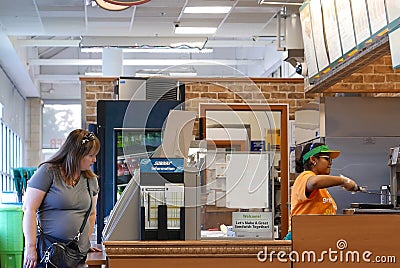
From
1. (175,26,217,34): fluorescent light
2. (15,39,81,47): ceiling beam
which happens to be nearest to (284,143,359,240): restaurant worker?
(175,26,217,34): fluorescent light

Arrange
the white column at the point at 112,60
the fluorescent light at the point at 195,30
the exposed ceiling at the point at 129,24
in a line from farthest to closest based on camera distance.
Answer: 1. the white column at the point at 112,60
2. the fluorescent light at the point at 195,30
3. the exposed ceiling at the point at 129,24

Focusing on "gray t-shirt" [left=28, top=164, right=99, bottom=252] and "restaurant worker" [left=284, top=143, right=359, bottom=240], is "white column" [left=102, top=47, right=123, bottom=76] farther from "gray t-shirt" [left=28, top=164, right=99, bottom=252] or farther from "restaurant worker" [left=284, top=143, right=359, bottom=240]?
"gray t-shirt" [left=28, top=164, right=99, bottom=252]

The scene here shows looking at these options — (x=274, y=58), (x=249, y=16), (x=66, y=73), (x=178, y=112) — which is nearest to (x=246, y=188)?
(x=178, y=112)

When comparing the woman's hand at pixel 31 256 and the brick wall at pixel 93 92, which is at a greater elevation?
the brick wall at pixel 93 92

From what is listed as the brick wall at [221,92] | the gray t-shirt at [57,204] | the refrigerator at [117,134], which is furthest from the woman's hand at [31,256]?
the brick wall at [221,92]

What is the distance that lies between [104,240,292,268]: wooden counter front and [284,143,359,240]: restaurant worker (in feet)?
3.14

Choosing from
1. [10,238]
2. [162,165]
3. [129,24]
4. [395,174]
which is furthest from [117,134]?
[129,24]

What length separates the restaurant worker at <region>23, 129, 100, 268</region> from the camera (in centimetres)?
449

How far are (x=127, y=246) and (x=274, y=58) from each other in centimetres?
1162

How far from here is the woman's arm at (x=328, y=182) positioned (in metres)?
4.44

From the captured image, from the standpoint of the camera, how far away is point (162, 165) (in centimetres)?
385

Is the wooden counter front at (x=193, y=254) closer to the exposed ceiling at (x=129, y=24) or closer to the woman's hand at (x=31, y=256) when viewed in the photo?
the woman's hand at (x=31, y=256)

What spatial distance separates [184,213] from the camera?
3.80 meters

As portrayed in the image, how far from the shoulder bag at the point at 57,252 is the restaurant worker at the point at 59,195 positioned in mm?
24
